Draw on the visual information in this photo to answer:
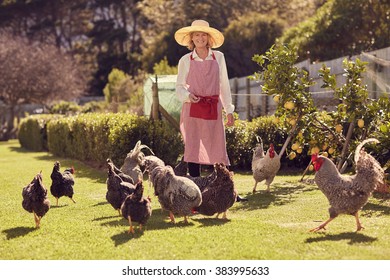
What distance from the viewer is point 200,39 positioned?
9.09 metres

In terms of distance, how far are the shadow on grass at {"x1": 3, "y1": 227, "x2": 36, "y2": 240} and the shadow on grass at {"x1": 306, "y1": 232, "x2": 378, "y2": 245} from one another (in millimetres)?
3311

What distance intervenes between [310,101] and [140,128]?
17.1ft

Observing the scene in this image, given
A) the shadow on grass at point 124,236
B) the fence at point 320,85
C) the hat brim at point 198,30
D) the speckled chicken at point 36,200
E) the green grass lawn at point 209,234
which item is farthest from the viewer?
the fence at point 320,85

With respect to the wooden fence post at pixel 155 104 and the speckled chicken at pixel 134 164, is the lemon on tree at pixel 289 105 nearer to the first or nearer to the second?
the speckled chicken at pixel 134 164

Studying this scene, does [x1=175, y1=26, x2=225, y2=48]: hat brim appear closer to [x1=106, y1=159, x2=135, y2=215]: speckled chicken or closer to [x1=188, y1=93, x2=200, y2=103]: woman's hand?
[x1=188, y1=93, x2=200, y2=103]: woman's hand

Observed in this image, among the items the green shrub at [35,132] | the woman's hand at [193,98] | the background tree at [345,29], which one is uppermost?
the background tree at [345,29]

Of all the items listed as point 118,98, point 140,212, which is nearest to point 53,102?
point 118,98

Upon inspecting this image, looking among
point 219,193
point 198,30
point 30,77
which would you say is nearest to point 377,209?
point 219,193

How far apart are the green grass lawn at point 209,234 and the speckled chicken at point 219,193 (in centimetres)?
18

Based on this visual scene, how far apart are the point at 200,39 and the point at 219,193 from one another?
2373 mm

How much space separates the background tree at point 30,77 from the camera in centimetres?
4319

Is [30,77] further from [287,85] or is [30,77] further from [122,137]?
[287,85]

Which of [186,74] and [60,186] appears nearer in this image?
[186,74]

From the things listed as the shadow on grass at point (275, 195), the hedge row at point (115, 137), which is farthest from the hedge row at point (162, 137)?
the shadow on grass at point (275, 195)
